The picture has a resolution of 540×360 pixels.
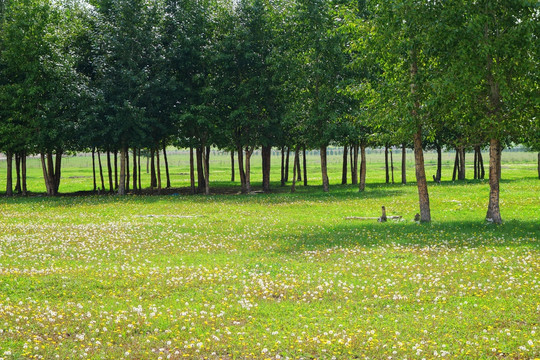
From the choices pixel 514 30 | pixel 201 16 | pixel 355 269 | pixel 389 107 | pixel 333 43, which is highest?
pixel 201 16

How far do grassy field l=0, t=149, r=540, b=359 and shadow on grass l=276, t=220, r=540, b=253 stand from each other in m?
0.09

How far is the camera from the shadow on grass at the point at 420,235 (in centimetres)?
2259

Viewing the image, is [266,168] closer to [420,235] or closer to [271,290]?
[420,235]

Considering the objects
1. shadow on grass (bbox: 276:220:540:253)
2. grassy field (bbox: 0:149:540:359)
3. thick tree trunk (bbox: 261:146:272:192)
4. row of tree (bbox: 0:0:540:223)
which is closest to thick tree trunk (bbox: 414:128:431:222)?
shadow on grass (bbox: 276:220:540:253)

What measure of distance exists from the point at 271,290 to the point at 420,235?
12.4 metres

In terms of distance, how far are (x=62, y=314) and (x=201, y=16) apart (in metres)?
46.8

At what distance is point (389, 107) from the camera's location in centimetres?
2942

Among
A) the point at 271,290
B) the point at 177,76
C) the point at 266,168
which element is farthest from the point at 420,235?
the point at 177,76

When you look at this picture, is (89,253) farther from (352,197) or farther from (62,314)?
(352,197)

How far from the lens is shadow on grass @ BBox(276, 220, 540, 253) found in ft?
74.1

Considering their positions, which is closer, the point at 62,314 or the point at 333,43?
the point at 62,314

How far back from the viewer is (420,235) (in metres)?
25.1

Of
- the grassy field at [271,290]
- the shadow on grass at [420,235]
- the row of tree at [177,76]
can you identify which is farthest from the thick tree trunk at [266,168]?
the shadow on grass at [420,235]

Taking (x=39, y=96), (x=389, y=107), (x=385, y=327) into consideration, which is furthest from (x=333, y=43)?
(x=385, y=327)
